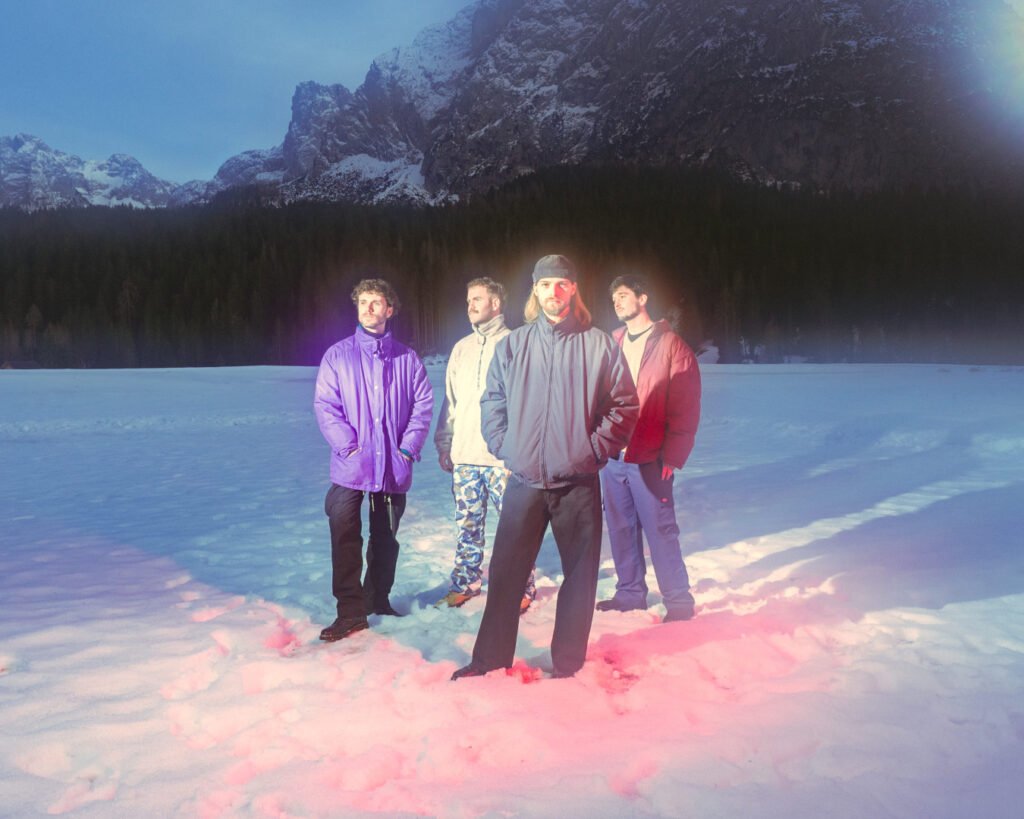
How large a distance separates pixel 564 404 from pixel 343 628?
1968mm

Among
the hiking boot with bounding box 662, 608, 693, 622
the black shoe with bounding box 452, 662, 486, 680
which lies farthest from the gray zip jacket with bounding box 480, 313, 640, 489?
the hiking boot with bounding box 662, 608, 693, 622

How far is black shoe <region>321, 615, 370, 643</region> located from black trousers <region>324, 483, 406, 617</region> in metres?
0.03

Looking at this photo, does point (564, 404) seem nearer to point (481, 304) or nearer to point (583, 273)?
point (481, 304)

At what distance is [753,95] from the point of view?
370 ft

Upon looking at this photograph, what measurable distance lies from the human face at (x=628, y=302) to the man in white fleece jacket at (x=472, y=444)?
2.49 ft

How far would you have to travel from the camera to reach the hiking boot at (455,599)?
4520 mm

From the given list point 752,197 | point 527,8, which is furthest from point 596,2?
point 752,197

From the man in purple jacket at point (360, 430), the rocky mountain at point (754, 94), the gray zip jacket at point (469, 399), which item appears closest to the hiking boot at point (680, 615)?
the gray zip jacket at point (469, 399)

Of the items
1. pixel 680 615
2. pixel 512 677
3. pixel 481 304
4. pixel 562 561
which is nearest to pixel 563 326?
pixel 562 561

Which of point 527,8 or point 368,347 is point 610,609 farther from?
point 527,8

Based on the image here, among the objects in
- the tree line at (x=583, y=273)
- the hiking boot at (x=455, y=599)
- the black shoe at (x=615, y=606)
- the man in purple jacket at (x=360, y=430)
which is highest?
the tree line at (x=583, y=273)

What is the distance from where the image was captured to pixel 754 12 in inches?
4897

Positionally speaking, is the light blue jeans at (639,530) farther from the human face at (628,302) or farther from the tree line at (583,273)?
the tree line at (583,273)

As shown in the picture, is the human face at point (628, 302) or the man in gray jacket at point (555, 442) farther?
the human face at point (628, 302)
